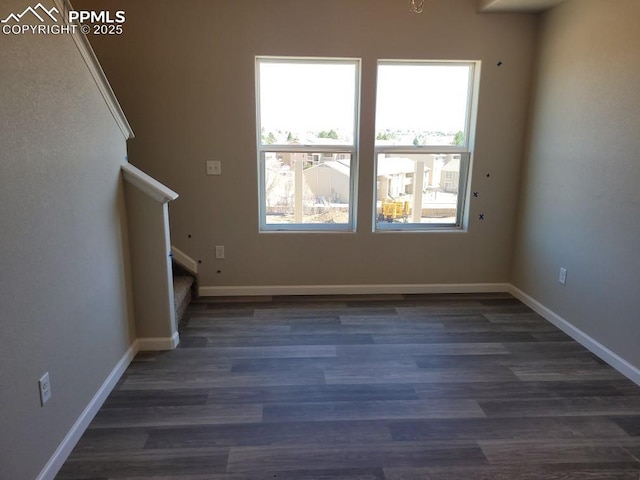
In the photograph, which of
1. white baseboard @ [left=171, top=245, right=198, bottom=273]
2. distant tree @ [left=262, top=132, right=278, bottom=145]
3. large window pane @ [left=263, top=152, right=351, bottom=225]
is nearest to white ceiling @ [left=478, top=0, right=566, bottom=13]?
large window pane @ [left=263, top=152, right=351, bottom=225]

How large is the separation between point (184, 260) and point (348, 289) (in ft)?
4.97

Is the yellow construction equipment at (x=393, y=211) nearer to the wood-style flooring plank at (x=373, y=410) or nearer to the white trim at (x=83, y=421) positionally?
the wood-style flooring plank at (x=373, y=410)

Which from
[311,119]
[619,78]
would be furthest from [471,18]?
[311,119]

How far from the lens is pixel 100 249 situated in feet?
6.75

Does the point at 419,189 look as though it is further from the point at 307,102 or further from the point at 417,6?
the point at 417,6

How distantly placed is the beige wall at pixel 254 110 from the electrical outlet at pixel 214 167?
1.4 inches

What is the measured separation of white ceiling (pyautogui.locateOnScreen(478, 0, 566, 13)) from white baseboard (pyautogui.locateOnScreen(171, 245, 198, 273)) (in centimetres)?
321

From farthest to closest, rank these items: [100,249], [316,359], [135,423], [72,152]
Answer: [316,359], [100,249], [135,423], [72,152]

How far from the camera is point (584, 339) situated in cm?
273

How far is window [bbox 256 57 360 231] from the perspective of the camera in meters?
3.38

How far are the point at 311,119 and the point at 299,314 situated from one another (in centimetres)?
168

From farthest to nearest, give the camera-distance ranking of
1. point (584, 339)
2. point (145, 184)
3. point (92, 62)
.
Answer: point (584, 339), point (145, 184), point (92, 62)

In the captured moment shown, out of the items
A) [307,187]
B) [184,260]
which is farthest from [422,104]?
[184,260]

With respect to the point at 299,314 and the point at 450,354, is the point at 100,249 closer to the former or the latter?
Result: the point at 299,314
